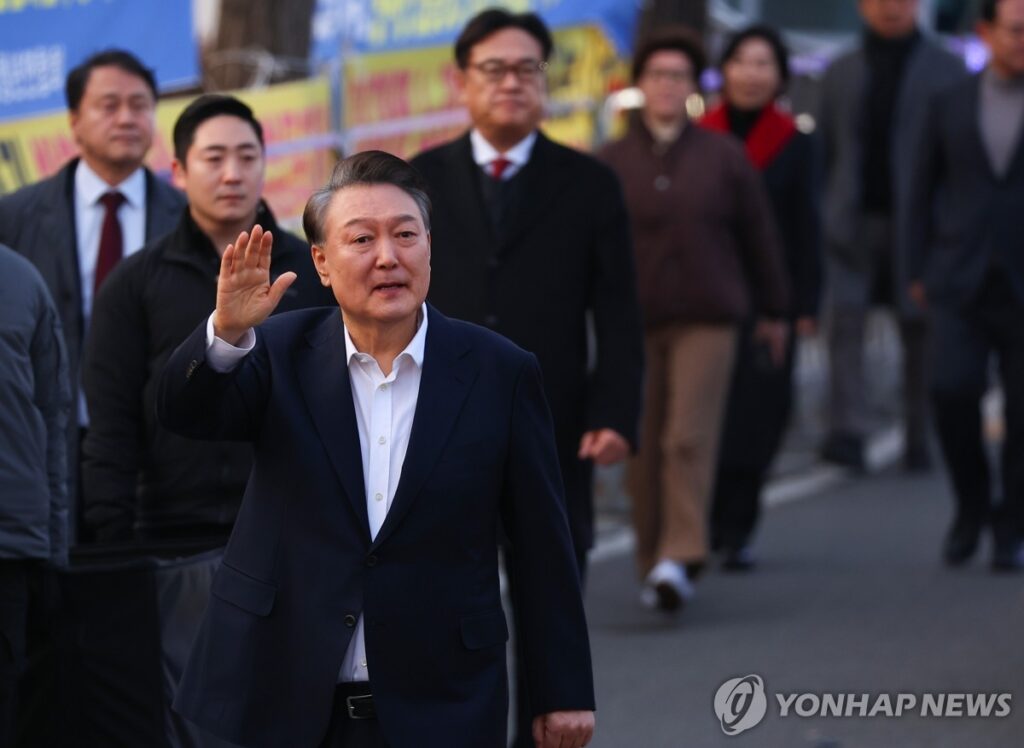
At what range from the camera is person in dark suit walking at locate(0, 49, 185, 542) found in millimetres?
6949

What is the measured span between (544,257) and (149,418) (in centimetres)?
137

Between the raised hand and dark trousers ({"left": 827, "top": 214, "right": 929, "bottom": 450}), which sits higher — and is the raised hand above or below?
above

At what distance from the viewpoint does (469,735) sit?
428 cm

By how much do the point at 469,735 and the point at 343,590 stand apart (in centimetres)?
37

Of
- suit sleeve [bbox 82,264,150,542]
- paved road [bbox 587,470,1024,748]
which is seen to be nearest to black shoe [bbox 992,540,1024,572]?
paved road [bbox 587,470,1024,748]

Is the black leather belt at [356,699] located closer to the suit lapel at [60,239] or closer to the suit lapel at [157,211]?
the suit lapel at [60,239]

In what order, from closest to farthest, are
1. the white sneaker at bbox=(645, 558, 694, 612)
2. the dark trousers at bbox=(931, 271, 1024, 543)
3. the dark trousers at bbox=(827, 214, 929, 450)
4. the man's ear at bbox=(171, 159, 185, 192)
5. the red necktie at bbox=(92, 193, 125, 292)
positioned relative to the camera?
the man's ear at bbox=(171, 159, 185, 192) < the red necktie at bbox=(92, 193, 125, 292) < the white sneaker at bbox=(645, 558, 694, 612) < the dark trousers at bbox=(931, 271, 1024, 543) < the dark trousers at bbox=(827, 214, 929, 450)

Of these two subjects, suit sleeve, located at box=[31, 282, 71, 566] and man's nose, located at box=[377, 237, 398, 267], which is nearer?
A: man's nose, located at box=[377, 237, 398, 267]

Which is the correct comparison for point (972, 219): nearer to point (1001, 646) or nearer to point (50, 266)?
point (1001, 646)

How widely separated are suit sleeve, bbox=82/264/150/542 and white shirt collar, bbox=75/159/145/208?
126 centimetres

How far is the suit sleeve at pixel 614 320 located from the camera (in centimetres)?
679

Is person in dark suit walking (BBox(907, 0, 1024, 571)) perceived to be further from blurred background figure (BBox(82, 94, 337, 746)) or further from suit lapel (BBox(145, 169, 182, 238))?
Answer: blurred background figure (BBox(82, 94, 337, 746))

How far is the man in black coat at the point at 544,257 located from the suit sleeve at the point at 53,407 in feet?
5.05

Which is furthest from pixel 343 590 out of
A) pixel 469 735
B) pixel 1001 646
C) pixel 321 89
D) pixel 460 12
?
pixel 460 12
